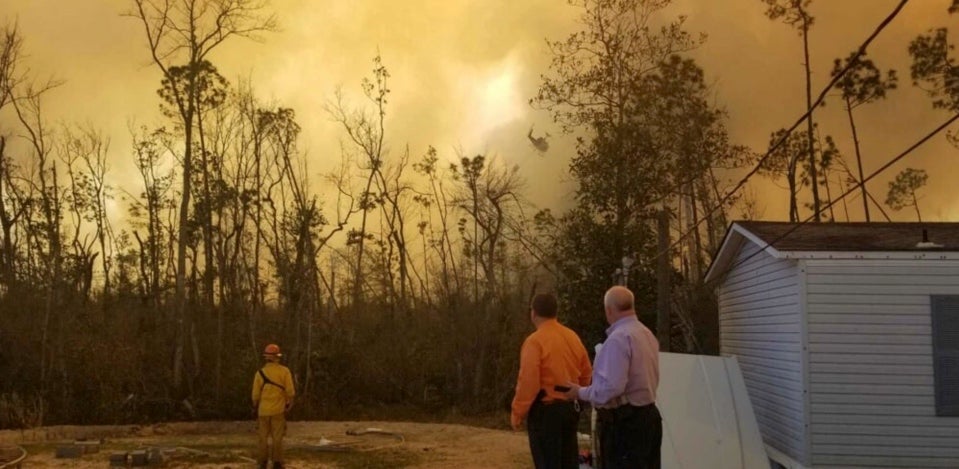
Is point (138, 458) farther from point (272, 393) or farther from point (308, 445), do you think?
point (308, 445)

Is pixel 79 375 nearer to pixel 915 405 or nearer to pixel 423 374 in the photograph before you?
pixel 423 374

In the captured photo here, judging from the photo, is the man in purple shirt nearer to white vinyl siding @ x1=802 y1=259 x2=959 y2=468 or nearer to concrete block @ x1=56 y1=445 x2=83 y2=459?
white vinyl siding @ x1=802 y1=259 x2=959 y2=468

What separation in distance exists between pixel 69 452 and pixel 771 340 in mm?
11271

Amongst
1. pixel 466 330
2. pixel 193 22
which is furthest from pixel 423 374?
pixel 193 22

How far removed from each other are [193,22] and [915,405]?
22156mm

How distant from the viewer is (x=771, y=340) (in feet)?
40.2

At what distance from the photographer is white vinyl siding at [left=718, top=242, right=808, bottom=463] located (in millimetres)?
11125

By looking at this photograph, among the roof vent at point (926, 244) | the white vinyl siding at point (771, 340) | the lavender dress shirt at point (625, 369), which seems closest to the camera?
the lavender dress shirt at point (625, 369)

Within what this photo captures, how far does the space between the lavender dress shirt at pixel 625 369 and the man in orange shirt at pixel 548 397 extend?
30 centimetres

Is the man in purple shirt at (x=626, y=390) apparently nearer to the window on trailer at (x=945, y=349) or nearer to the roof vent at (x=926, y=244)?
the window on trailer at (x=945, y=349)

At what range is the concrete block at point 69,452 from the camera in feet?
48.1

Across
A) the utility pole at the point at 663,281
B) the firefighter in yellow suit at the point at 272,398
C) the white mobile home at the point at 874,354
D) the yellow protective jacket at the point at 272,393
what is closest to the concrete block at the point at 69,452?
the firefighter in yellow suit at the point at 272,398

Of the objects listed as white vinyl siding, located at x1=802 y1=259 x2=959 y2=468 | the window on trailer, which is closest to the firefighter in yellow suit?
white vinyl siding, located at x1=802 y1=259 x2=959 y2=468

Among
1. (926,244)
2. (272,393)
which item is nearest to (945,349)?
(926,244)
